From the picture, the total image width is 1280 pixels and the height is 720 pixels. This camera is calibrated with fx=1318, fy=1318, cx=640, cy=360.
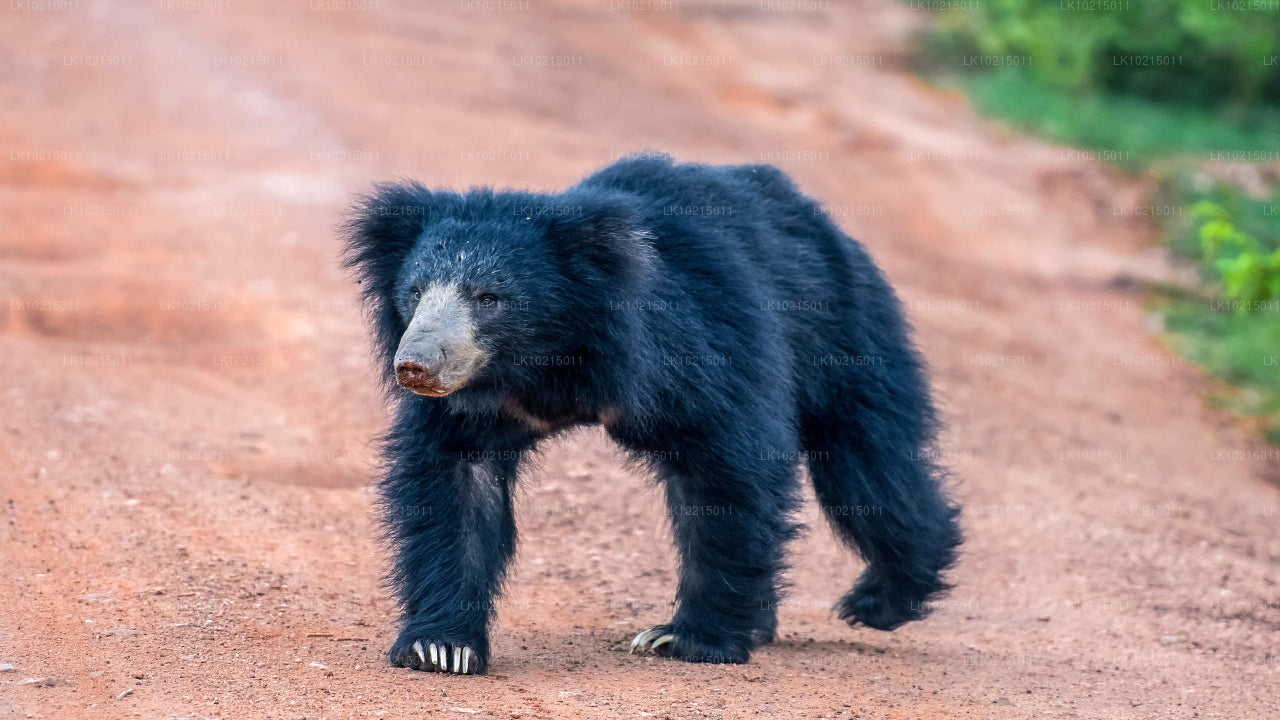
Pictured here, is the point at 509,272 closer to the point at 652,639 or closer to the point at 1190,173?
the point at 652,639

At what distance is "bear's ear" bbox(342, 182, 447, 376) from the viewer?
4.23m

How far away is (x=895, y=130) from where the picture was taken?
15.6m

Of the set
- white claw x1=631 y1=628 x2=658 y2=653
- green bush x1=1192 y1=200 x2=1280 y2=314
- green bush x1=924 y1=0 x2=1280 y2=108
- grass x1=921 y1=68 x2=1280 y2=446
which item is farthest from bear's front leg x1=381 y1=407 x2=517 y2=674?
green bush x1=924 y1=0 x2=1280 y2=108

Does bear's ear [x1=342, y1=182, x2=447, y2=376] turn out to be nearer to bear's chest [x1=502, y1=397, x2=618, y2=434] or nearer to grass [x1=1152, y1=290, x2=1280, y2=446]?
bear's chest [x1=502, y1=397, x2=618, y2=434]

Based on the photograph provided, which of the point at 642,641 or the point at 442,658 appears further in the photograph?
the point at 642,641

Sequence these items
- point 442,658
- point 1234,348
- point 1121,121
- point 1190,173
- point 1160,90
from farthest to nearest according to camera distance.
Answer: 1. point 1160,90
2. point 1121,121
3. point 1190,173
4. point 1234,348
5. point 442,658

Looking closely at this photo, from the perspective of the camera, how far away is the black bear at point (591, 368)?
13.1 ft

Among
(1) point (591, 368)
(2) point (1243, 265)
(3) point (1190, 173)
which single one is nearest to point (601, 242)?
(1) point (591, 368)

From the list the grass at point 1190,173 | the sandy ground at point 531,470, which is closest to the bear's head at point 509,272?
the sandy ground at point 531,470

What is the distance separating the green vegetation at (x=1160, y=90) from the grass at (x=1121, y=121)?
0.03 meters

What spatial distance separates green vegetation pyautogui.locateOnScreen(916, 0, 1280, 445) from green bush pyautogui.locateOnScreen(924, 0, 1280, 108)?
0.02 meters

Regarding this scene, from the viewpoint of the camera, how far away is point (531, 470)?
15.6ft

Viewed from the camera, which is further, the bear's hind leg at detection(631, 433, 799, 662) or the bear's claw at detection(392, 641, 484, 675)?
the bear's hind leg at detection(631, 433, 799, 662)

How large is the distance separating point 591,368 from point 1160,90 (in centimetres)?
1774
